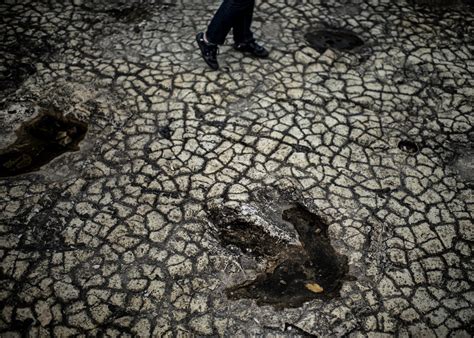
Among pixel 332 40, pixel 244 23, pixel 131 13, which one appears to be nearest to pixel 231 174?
pixel 244 23

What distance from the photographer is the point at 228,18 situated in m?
3.79

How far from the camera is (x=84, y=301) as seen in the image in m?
2.54

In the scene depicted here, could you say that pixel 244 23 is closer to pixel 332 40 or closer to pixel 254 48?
pixel 254 48

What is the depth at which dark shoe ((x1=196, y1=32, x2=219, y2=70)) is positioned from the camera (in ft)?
13.1

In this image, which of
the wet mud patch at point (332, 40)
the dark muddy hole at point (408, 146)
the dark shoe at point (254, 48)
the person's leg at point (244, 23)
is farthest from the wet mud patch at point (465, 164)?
the person's leg at point (244, 23)

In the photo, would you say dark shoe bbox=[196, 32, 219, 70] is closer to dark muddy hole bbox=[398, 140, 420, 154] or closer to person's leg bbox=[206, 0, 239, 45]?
person's leg bbox=[206, 0, 239, 45]

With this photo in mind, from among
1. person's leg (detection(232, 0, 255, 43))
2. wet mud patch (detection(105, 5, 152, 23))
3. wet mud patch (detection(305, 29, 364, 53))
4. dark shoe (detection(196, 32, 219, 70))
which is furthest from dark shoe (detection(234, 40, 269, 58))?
wet mud patch (detection(105, 5, 152, 23))

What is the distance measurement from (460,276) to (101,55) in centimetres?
371

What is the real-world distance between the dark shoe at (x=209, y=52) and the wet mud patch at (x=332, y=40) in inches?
42.6

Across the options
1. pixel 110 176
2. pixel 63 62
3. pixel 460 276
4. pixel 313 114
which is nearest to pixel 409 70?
pixel 313 114

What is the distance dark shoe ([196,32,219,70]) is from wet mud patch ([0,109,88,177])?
1319 millimetres

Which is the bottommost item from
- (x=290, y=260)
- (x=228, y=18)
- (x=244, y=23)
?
(x=290, y=260)

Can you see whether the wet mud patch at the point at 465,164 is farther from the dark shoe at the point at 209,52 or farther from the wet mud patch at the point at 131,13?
the wet mud patch at the point at 131,13

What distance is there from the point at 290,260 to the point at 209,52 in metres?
2.22
